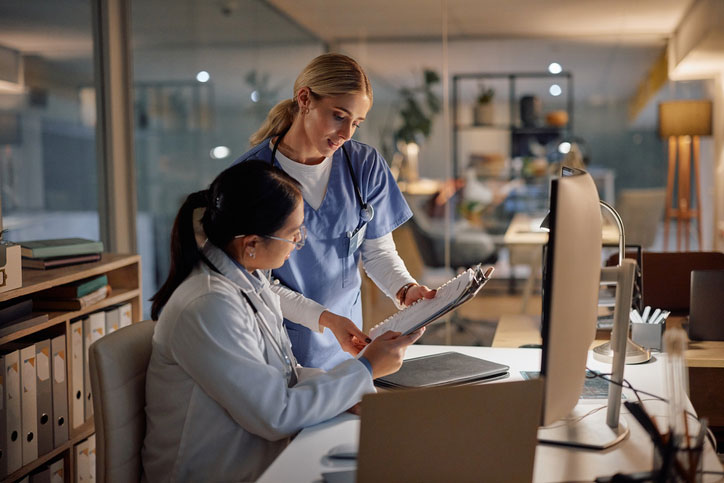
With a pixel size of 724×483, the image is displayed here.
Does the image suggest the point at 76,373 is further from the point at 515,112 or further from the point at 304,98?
the point at 515,112

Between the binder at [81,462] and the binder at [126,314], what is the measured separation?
431mm

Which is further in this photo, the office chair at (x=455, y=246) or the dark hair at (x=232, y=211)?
the office chair at (x=455, y=246)

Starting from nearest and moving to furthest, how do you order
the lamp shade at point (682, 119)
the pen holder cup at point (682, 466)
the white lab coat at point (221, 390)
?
the pen holder cup at point (682, 466), the white lab coat at point (221, 390), the lamp shade at point (682, 119)

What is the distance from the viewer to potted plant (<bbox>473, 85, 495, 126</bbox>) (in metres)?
4.85

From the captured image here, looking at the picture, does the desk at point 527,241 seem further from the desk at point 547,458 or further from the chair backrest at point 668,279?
the desk at point 547,458

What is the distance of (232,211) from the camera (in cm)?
146

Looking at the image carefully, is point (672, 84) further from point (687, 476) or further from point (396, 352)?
point (687, 476)

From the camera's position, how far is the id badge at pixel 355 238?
205cm

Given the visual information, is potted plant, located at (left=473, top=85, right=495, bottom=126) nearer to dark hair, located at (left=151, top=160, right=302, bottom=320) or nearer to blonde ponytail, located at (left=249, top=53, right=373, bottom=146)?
blonde ponytail, located at (left=249, top=53, right=373, bottom=146)

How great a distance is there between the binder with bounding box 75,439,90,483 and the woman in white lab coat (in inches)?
44.5

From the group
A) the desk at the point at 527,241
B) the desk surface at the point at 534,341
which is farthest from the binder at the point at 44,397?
the desk at the point at 527,241

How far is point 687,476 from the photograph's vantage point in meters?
0.99

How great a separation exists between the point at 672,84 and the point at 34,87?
3.85 m

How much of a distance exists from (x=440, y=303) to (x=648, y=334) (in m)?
0.83
